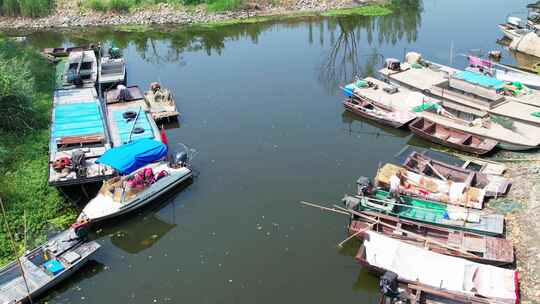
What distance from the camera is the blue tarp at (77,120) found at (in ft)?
104

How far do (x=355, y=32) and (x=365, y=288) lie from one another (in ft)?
128

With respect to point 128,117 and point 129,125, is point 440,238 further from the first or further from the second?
point 128,117

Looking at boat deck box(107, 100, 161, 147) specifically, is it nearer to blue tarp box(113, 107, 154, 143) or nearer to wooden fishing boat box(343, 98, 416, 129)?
blue tarp box(113, 107, 154, 143)

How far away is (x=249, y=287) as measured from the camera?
2153cm

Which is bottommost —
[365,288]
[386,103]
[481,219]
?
[365,288]

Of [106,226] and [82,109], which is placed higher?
[82,109]

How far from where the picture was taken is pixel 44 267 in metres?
21.9

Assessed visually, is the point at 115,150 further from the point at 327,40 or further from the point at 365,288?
the point at 327,40

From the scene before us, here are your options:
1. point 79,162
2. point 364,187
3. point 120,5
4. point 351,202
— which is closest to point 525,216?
point 364,187

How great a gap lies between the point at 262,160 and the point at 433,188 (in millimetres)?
10330

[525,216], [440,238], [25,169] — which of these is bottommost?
[440,238]

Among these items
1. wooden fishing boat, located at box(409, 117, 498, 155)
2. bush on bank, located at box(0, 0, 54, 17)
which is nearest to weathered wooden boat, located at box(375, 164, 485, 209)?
wooden fishing boat, located at box(409, 117, 498, 155)

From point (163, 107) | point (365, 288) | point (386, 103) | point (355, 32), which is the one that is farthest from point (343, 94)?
point (365, 288)

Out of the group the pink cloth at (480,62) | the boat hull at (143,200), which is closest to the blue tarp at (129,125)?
the boat hull at (143,200)
